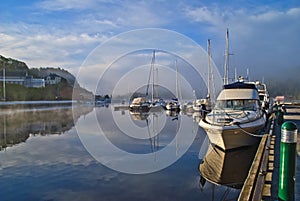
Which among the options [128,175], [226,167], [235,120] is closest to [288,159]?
[128,175]

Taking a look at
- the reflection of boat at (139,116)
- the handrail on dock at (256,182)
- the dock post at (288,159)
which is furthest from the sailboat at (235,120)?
the reflection of boat at (139,116)

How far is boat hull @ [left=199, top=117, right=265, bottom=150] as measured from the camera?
13492 millimetres

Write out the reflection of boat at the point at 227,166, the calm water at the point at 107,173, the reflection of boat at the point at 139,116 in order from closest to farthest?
the calm water at the point at 107,173 < the reflection of boat at the point at 227,166 < the reflection of boat at the point at 139,116

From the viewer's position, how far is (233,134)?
1370 centimetres

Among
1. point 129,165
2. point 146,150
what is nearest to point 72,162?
point 129,165

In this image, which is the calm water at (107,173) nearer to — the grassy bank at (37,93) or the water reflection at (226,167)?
the water reflection at (226,167)

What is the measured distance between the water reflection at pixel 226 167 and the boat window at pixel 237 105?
233cm

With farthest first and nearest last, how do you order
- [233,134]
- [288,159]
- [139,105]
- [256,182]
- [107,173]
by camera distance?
[139,105] → [233,134] → [107,173] → [256,182] → [288,159]

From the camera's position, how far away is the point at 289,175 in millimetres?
4582

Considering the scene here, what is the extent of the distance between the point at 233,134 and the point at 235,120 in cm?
71

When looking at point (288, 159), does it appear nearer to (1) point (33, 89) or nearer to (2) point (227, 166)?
(2) point (227, 166)

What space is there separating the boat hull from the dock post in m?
8.80

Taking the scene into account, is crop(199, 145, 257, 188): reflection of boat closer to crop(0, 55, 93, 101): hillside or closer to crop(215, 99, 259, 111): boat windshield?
crop(215, 99, 259, 111): boat windshield

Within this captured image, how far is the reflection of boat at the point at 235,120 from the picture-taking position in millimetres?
13672
